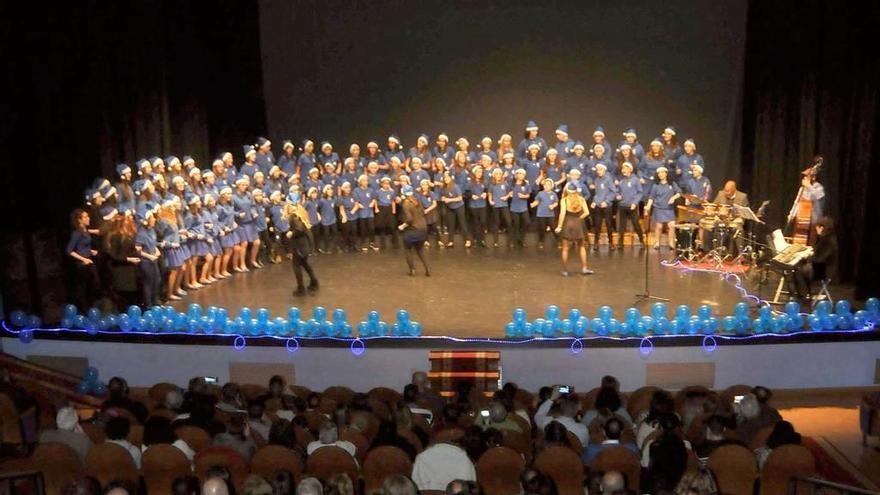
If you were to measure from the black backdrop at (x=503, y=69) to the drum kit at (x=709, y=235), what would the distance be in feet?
8.80

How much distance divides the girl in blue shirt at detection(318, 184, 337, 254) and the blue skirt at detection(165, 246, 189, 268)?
294 cm

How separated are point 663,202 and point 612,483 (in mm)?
9581

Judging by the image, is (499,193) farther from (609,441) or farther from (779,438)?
(779,438)

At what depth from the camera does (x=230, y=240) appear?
14344 mm

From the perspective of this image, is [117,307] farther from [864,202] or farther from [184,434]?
[864,202]

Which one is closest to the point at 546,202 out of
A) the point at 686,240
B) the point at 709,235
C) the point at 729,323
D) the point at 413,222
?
the point at 686,240

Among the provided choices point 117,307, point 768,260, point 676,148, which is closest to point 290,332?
point 117,307

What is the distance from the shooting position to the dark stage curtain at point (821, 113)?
513 inches

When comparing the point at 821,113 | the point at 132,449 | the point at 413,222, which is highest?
the point at 821,113

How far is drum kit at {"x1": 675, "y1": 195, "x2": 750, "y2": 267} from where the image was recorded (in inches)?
559

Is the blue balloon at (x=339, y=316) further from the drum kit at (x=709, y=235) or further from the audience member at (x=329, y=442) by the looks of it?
the drum kit at (x=709, y=235)

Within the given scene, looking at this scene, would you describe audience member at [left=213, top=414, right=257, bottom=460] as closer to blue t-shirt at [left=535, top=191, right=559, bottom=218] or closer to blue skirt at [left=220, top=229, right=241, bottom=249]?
blue skirt at [left=220, top=229, right=241, bottom=249]

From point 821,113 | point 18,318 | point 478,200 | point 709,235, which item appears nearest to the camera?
point 18,318

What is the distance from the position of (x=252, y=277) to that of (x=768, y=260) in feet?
22.9
